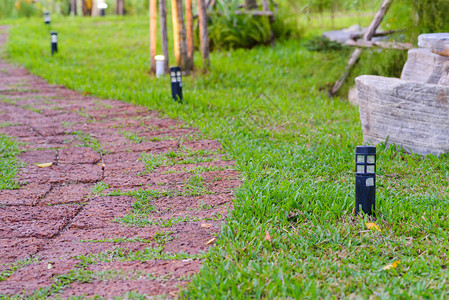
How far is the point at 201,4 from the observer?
28.0 feet

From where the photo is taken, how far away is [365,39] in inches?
284

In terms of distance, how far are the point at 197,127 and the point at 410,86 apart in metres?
2.25

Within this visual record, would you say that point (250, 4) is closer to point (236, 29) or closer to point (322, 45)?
point (236, 29)

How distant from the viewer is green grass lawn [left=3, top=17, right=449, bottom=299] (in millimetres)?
2676

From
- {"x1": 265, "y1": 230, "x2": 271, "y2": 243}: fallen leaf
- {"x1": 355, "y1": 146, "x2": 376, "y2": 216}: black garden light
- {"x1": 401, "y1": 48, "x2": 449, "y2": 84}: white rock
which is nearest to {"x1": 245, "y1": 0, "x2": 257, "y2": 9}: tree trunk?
{"x1": 401, "y1": 48, "x2": 449, "y2": 84}: white rock

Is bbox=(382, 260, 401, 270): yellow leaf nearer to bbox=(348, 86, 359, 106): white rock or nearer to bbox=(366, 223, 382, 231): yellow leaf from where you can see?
bbox=(366, 223, 382, 231): yellow leaf

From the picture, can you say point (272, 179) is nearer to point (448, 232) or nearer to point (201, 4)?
point (448, 232)

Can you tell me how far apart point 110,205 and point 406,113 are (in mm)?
2610

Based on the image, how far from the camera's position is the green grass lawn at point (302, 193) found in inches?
105

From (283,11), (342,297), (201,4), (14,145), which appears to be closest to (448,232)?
(342,297)

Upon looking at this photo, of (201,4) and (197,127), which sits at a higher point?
(201,4)

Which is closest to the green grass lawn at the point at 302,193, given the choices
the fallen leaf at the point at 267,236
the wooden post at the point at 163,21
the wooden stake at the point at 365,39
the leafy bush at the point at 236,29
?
the fallen leaf at the point at 267,236

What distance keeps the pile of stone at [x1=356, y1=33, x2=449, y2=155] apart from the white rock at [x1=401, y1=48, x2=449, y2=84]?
0.01m

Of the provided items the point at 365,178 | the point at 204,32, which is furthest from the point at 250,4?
the point at 365,178
